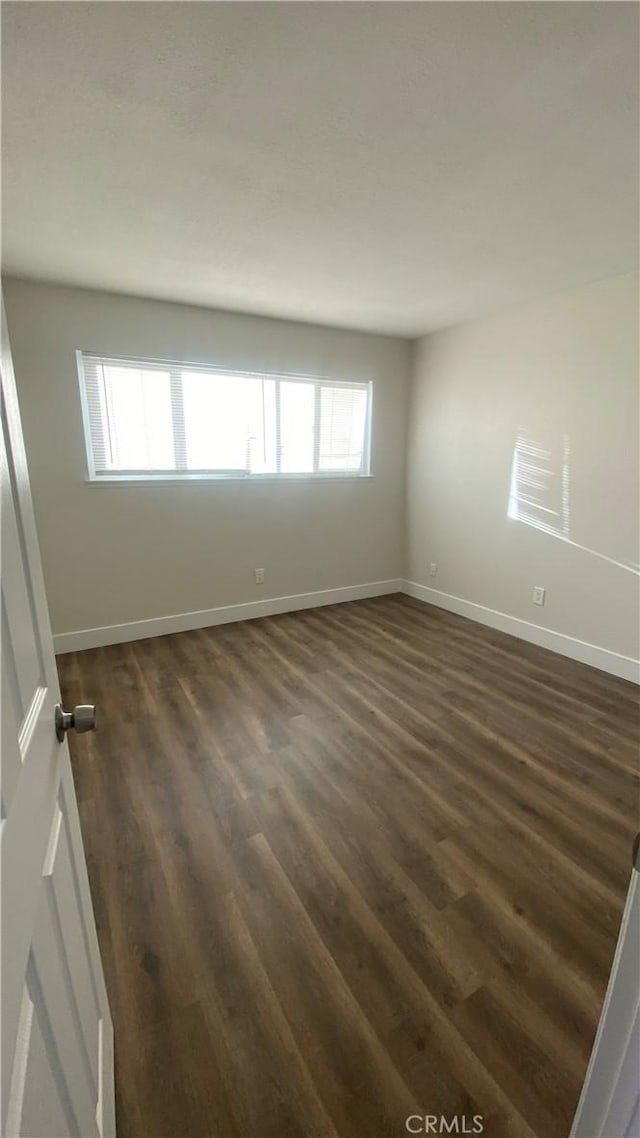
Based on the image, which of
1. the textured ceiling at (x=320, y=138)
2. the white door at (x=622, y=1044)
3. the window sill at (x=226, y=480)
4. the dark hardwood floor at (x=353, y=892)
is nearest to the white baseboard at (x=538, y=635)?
the dark hardwood floor at (x=353, y=892)

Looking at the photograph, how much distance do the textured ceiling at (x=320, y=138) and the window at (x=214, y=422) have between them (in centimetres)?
74

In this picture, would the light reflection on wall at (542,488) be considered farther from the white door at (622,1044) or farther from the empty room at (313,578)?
the white door at (622,1044)

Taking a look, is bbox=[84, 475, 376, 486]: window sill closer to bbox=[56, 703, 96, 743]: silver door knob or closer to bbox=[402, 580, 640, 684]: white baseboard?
bbox=[402, 580, 640, 684]: white baseboard

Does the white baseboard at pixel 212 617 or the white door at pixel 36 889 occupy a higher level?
the white door at pixel 36 889

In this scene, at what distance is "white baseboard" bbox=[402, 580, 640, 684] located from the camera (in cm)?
285

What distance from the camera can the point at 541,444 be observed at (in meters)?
3.13

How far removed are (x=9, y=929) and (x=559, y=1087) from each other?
130 cm

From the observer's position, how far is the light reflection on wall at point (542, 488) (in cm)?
304

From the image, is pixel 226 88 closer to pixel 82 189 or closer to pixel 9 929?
pixel 82 189

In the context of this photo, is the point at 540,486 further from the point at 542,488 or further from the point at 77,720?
the point at 77,720

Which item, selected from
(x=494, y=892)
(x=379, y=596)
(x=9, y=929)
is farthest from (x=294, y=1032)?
(x=379, y=596)

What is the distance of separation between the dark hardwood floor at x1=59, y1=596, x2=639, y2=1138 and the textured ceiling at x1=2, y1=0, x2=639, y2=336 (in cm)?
237

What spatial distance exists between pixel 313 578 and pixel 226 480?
1.21 m

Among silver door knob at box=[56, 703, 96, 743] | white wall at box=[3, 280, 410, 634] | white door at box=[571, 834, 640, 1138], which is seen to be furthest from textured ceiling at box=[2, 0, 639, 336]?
white door at box=[571, 834, 640, 1138]
